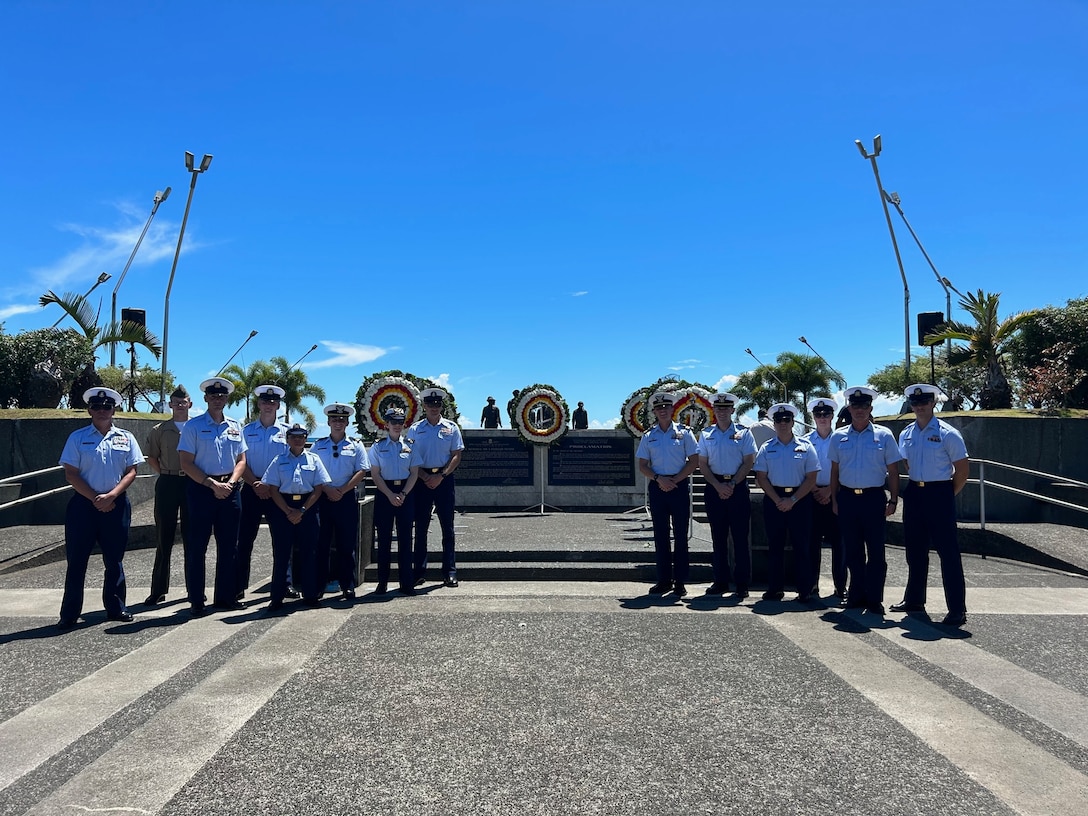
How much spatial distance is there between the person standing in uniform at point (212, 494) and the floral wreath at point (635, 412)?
964 centimetres

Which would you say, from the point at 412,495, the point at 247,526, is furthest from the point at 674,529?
the point at 247,526

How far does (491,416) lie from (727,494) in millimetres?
12619

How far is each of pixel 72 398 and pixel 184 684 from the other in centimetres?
1301

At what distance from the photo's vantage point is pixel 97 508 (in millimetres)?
5586

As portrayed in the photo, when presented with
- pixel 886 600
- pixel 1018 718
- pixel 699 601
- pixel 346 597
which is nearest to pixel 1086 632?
pixel 886 600

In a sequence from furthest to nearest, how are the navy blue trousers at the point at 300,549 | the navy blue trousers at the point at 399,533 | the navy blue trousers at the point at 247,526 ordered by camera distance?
the navy blue trousers at the point at 399,533 < the navy blue trousers at the point at 247,526 < the navy blue trousers at the point at 300,549

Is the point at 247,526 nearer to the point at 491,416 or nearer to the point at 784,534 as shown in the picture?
the point at 784,534

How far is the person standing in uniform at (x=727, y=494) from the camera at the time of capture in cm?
657

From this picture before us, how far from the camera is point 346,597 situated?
6.40 m

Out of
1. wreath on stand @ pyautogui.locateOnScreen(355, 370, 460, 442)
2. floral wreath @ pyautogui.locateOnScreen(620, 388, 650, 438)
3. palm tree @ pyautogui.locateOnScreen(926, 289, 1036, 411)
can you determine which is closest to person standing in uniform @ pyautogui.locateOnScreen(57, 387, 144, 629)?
wreath on stand @ pyautogui.locateOnScreen(355, 370, 460, 442)

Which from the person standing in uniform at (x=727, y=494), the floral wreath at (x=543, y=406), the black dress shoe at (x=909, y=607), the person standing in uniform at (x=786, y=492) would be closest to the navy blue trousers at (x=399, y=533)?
the person standing in uniform at (x=727, y=494)

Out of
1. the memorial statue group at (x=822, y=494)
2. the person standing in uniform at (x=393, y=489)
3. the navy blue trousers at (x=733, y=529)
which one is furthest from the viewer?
the person standing in uniform at (x=393, y=489)

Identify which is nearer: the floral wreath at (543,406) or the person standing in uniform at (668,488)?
the person standing in uniform at (668,488)

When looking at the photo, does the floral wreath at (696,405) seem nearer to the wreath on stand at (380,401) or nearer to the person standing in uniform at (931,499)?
the wreath on stand at (380,401)
